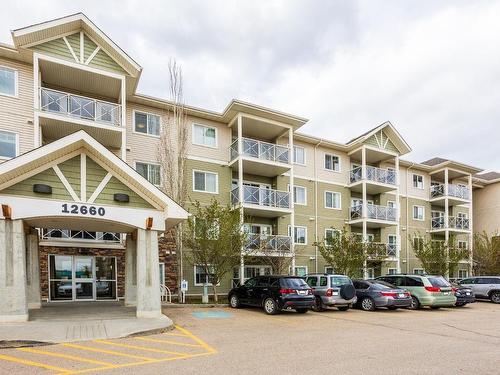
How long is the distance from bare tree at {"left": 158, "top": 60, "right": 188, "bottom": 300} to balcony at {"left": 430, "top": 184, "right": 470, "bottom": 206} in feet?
73.8

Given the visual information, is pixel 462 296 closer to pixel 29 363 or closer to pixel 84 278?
pixel 84 278

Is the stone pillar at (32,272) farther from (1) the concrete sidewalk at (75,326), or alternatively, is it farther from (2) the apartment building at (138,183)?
(1) the concrete sidewalk at (75,326)

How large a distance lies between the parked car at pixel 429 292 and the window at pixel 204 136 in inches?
516

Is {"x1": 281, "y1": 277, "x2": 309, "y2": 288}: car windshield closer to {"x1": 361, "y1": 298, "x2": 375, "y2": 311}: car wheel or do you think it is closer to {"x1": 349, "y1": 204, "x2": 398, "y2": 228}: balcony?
{"x1": 361, "y1": 298, "x2": 375, "y2": 311}: car wheel

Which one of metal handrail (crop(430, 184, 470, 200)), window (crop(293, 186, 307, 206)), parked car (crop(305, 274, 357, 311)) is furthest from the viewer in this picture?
metal handrail (crop(430, 184, 470, 200))

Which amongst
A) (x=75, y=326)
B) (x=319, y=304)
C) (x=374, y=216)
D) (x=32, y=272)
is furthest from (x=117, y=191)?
(x=374, y=216)

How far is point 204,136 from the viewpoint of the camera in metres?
22.7

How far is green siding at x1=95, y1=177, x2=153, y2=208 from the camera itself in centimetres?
1155

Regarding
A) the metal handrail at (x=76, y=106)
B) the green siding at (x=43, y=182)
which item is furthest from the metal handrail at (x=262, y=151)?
the green siding at (x=43, y=182)

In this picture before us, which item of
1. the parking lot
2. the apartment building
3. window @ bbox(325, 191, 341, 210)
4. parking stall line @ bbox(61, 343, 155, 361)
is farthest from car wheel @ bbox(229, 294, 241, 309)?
window @ bbox(325, 191, 341, 210)

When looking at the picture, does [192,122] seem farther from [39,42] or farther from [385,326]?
[385,326]

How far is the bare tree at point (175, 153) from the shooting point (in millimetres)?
20203

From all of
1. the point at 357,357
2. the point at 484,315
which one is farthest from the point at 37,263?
the point at 484,315

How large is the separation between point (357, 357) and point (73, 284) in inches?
570
